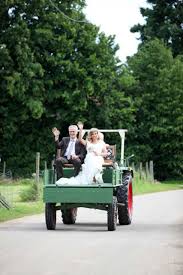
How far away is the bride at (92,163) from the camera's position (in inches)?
751

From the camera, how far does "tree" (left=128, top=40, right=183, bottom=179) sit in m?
68.7

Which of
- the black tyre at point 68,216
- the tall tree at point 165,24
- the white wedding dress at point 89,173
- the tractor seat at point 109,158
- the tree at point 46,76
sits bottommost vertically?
the black tyre at point 68,216

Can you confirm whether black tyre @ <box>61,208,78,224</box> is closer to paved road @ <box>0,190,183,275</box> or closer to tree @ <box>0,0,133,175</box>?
paved road @ <box>0,190,183,275</box>

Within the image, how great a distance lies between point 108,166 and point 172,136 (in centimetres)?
4970

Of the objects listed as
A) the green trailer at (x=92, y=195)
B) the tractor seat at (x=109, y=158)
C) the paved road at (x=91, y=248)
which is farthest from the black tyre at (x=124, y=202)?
the tractor seat at (x=109, y=158)

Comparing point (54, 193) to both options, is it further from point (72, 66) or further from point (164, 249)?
point (72, 66)

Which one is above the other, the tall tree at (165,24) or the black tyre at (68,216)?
the tall tree at (165,24)

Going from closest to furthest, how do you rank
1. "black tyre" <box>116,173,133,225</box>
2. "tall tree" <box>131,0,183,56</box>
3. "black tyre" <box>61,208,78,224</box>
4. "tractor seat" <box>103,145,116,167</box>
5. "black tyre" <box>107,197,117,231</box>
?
"black tyre" <box>107,197,117,231</box>, "tractor seat" <box>103,145,116,167</box>, "black tyre" <box>116,173,133,225</box>, "black tyre" <box>61,208,78,224</box>, "tall tree" <box>131,0,183,56</box>

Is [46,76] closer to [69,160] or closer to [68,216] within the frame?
[68,216]

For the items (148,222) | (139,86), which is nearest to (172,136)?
(139,86)

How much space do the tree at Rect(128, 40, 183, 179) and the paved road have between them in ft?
154

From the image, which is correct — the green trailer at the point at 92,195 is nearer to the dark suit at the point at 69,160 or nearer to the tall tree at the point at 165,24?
the dark suit at the point at 69,160

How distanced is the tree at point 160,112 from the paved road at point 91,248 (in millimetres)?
46810

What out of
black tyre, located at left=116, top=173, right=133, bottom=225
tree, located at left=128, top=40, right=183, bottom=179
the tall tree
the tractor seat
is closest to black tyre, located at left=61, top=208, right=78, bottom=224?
black tyre, located at left=116, top=173, right=133, bottom=225
